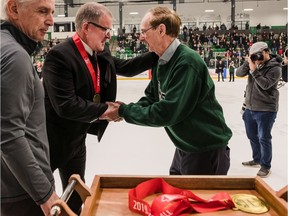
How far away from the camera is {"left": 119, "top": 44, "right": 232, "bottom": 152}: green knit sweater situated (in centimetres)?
170

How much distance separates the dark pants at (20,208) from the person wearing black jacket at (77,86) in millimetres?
571

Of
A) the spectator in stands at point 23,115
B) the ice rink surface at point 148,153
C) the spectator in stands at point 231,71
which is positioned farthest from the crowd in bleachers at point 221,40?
the spectator in stands at point 23,115

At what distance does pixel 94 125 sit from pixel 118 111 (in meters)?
0.31

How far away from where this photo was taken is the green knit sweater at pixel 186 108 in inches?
66.8

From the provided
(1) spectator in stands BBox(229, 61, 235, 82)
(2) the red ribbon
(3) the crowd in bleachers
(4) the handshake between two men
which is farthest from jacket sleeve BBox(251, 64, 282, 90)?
(3) the crowd in bleachers

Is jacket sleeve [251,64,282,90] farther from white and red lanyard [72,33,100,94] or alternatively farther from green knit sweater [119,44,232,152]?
white and red lanyard [72,33,100,94]

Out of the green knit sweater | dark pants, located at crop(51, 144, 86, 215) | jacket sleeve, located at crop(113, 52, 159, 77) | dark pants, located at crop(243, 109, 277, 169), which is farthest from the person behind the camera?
dark pants, located at crop(243, 109, 277, 169)

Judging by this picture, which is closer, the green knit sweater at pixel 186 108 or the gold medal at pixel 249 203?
the gold medal at pixel 249 203

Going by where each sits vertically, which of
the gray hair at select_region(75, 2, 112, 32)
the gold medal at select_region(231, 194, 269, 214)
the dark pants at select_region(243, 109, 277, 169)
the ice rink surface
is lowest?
the ice rink surface

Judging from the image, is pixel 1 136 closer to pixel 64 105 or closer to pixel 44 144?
pixel 44 144

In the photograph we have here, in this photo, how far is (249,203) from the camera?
1.15 metres

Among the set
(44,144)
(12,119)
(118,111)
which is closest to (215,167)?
(118,111)

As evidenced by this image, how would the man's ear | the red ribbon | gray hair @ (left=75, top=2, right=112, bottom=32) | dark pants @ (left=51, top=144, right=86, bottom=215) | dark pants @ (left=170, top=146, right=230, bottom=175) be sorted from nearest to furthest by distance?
the red ribbon → the man's ear → dark pants @ (left=170, top=146, right=230, bottom=175) → gray hair @ (left=75, top=2, right=112, bottom=32) → dark pants @ (left=51, top=144, right=86, bottom=215)

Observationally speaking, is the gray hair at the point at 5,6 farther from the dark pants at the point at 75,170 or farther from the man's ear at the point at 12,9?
the dark pants at the point at 75,170
